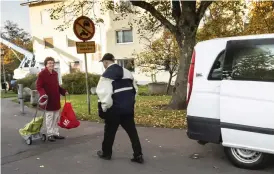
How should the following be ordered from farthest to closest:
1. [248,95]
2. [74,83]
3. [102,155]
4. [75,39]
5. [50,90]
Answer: [75,39] < [74,83] < [50,90] < [102,155] < [248,95]

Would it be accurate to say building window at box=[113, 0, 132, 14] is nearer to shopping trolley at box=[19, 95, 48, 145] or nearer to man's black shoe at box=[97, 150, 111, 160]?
shopping trolley at box=[19, 95, 48, 145]

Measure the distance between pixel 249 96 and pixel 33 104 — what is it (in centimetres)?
1053

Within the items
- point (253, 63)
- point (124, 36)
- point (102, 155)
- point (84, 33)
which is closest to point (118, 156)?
point (102, 155)

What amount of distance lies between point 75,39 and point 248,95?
29682 millimetres

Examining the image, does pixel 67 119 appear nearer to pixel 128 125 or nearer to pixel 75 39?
pixel 128 125

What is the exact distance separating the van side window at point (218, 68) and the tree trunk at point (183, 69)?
4917mm

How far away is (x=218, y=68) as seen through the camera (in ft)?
16.8

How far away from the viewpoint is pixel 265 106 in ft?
14.8

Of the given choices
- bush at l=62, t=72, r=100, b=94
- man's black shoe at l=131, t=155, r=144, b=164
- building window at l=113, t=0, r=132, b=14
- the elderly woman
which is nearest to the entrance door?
man's black shoe at l=131, t=155, r=144, b=164

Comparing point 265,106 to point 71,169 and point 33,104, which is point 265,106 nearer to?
point 71,169

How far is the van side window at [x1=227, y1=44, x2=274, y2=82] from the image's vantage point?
15.3 ft

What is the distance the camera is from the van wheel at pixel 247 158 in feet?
16.0

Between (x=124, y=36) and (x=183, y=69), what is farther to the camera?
(x=124, y=36)

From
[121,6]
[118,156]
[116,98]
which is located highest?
[121,6]
